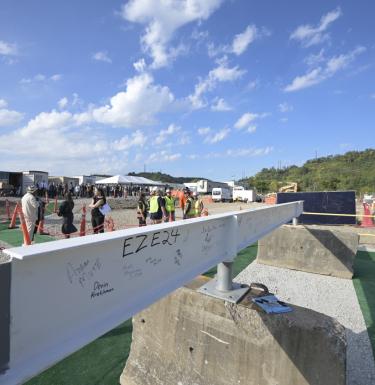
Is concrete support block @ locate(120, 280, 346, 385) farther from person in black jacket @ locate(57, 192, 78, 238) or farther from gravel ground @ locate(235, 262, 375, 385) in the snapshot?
person in black jacket @ locate(57, 192, 78, 238)

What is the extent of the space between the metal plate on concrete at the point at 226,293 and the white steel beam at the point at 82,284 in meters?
0.84

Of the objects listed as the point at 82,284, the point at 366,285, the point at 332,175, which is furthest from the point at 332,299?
the point at 332,175

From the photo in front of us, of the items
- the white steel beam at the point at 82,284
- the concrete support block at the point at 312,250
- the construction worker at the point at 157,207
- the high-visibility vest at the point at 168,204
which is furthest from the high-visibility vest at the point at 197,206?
the white steel beam at the point at 82,284

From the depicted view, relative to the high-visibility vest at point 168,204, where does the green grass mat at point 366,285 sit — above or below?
below

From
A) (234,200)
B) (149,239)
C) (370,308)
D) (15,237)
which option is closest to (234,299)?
(149,239)

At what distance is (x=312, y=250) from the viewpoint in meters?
7.73

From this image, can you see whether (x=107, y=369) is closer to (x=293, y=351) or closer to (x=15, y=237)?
(x=293, y=351)

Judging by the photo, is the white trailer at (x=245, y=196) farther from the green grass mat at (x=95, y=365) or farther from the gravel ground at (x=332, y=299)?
the green grass mat at (x=95, y=365)

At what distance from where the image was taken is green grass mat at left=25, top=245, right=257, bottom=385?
335cm

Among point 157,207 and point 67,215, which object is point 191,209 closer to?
point 157,207

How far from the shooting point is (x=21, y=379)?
116 cm

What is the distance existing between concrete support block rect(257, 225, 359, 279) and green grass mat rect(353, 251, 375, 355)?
41cm

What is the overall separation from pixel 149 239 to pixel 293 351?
1.80 metres

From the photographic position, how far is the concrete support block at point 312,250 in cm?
737
